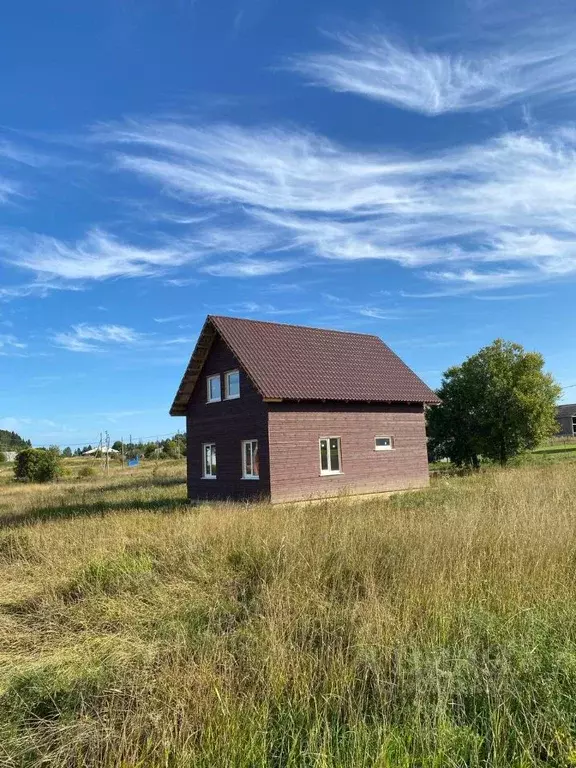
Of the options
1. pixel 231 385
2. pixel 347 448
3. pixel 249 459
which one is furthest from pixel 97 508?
pixel 347 448

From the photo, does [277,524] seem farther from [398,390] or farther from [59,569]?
[398,390]

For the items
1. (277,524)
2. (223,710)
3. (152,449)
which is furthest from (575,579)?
(152,449)

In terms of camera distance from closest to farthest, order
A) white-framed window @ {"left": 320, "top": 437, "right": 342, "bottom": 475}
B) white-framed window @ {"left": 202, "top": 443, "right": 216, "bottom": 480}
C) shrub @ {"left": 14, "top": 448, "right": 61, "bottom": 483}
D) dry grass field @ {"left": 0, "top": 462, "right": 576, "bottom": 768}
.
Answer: dry grass field @ {"left": 0, "top": 462, "right": 576, "bottom": 768}
white-framed window @ {"left": 320, "top": 437, "right": 342, "bottom": 475}
white-framed window @ {"left": 202, "top": 443, "right": 216, "bottom": 480}
shrub @ {"left": 14, "top": 448, "right": 61, "bottom": 483}

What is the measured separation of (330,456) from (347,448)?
34.0 inches

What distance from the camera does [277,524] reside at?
33.8 ft

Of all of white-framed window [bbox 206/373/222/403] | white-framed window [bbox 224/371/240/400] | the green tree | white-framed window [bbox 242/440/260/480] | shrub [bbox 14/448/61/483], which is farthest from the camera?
shrub [bbox 14/448/61/483]

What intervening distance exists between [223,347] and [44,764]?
1898 cm

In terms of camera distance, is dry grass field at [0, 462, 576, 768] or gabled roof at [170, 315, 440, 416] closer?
dry grass field at [0, 462, 576, 768]

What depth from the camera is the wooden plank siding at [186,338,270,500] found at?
19609 millimetres

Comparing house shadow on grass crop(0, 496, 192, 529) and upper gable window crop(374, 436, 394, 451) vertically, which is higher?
upper gable window crop(374, 436, 394, 451)

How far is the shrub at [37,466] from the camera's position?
4859 centimetres

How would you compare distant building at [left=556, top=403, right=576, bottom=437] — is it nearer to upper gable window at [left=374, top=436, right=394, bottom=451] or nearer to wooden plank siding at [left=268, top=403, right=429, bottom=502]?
wooden plank siding at [left=268, top=403, right=429, bottom=502]

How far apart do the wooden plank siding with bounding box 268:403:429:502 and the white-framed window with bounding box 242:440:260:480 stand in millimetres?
1373

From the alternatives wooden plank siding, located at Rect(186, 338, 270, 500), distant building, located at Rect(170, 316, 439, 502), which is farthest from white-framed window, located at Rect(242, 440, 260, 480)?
wooden plank siding, located at Rect(186, 338, 270, 500)
